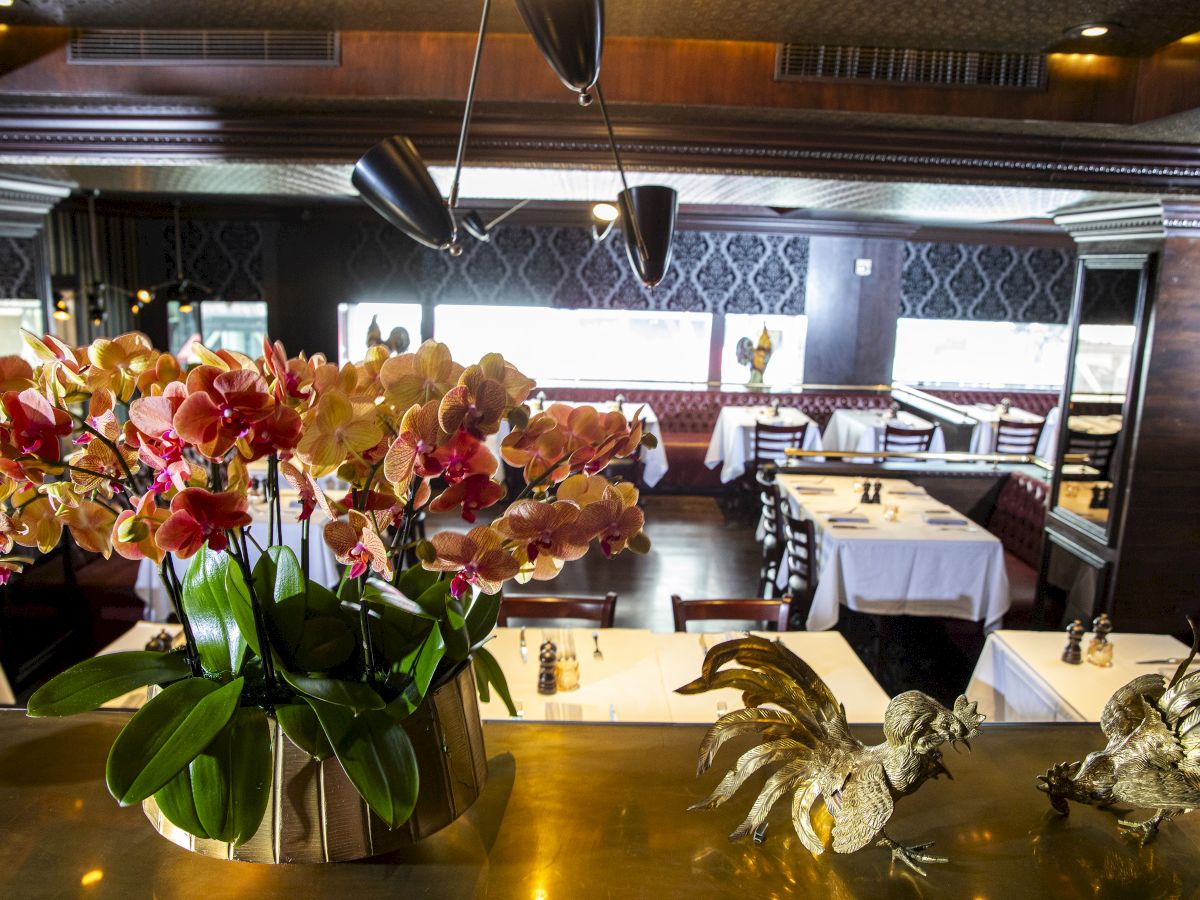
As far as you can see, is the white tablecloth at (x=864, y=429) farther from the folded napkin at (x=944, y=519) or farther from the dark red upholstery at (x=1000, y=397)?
the folded napkin at (x=944, y=519)

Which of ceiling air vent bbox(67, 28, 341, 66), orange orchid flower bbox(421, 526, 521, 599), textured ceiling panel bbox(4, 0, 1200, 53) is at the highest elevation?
textured ceiling panel bbox(4, 0, 1200, 53)

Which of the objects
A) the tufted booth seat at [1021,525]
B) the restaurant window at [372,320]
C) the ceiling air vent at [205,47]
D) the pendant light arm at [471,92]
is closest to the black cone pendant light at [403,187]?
the pendant light arm at [471,92]

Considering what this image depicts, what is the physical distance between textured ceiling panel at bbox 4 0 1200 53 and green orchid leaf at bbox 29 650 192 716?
7.27 feet

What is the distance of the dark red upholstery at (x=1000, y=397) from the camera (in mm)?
10406

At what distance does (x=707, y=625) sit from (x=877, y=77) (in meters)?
2.87

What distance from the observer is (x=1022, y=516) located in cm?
555

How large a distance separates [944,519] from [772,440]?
282cm

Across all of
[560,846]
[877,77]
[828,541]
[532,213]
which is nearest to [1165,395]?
[828,541]

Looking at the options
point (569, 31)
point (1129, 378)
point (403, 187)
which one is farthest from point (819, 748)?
point (1129, 378)

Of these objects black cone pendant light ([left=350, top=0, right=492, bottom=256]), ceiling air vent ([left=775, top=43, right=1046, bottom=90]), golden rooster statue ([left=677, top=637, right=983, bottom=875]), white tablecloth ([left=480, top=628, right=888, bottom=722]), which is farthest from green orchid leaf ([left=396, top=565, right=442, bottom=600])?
ceiling air vent ([left=775, top=43, right=1046, bottom=90])

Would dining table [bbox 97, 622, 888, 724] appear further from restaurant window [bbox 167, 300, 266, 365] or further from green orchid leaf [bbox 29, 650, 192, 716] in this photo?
restaurant window [bbox 167, 300, 266, 365]

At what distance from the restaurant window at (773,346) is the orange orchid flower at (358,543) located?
9836mm

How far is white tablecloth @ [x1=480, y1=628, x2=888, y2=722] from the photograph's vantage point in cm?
245

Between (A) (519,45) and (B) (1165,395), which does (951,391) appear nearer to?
(B) (1165,395)
